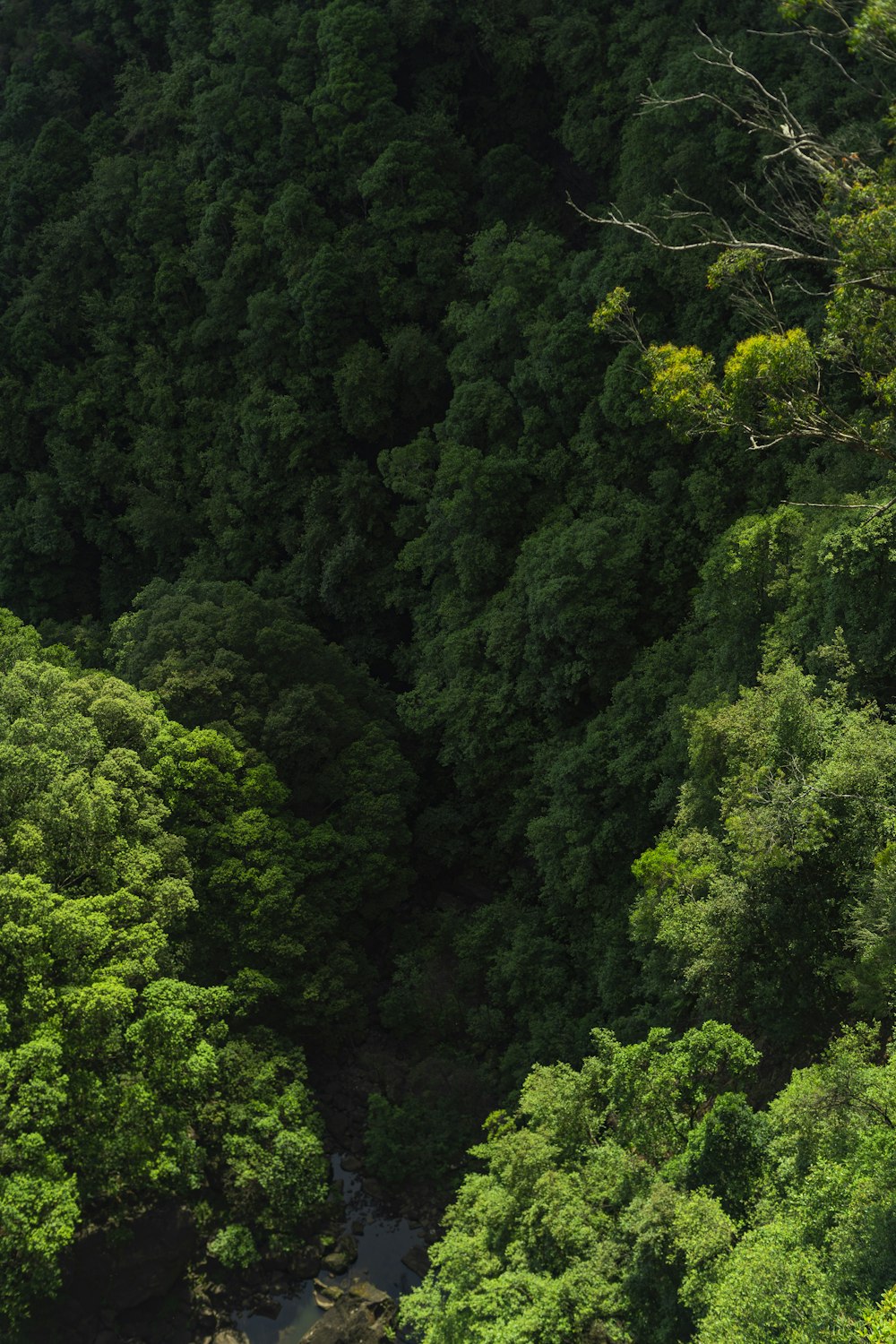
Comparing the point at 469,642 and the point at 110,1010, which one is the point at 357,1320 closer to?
the point at 110,1010

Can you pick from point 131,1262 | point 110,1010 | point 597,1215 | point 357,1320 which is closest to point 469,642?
point 110,1010

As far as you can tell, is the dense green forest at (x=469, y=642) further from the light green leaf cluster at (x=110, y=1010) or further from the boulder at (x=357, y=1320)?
the boulder at (x=357, y=1320)

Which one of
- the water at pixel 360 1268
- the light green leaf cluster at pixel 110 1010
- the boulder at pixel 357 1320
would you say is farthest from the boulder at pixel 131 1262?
the boulder at pixel 357 1320

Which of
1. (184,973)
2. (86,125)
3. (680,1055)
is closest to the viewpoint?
(680,1055)

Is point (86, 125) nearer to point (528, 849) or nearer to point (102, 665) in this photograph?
point (102, 665)

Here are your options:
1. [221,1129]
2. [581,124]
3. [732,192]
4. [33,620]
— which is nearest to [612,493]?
[732,192]
